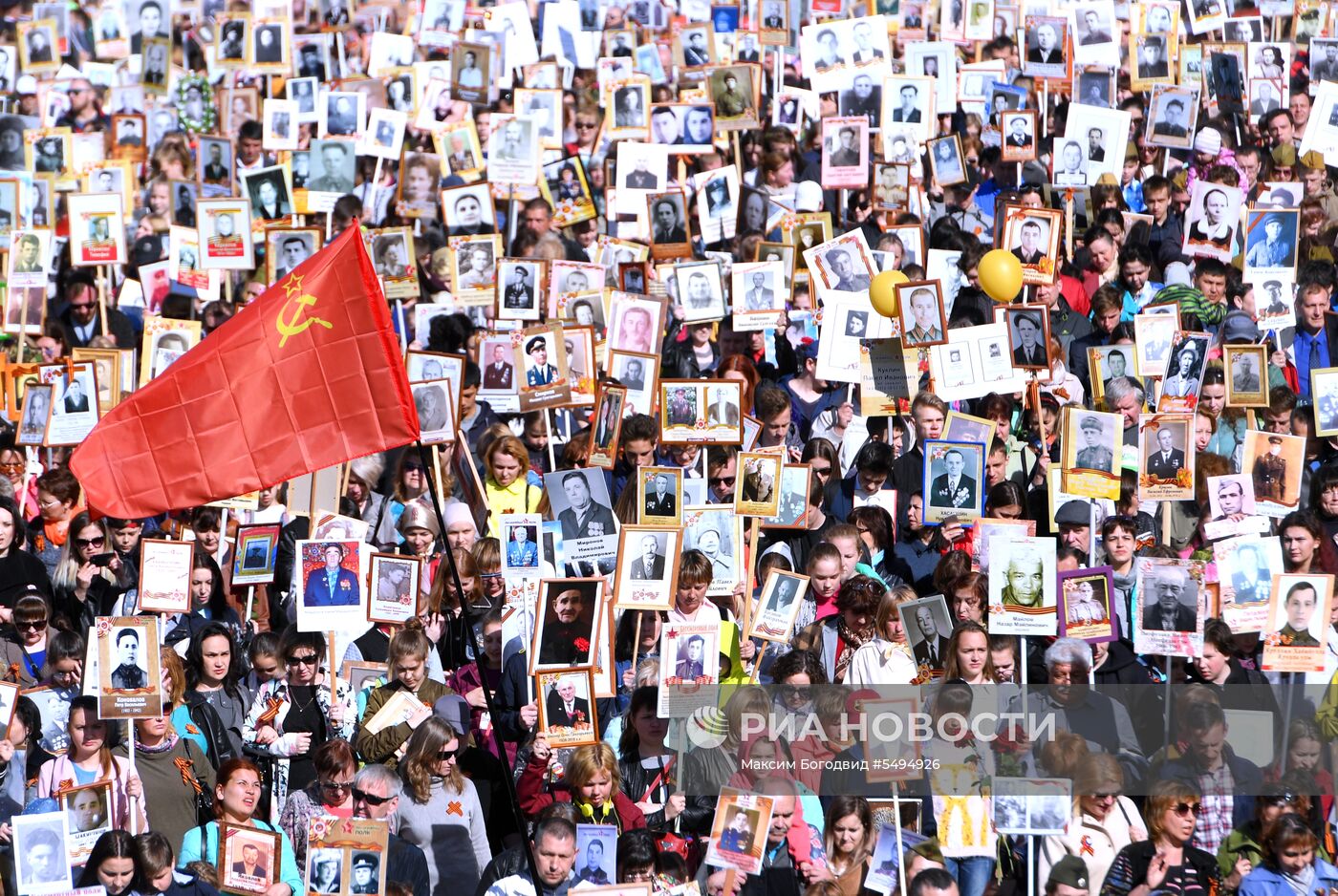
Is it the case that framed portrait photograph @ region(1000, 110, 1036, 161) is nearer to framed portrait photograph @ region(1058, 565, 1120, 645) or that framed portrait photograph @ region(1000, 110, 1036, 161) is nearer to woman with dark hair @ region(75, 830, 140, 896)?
framed portrait photograph @ region(1058, 565, 1120, 645)

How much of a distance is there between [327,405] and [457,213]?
681 cm

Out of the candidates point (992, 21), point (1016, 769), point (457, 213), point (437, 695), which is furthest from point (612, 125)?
point (1016, 769)

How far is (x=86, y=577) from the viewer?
11211mm

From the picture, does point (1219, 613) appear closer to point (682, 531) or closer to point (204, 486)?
point (682, 531)

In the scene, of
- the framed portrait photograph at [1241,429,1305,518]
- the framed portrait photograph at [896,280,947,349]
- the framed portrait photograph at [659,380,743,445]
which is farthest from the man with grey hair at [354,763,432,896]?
the framed portrait photograph at [1241,429,1305,518]

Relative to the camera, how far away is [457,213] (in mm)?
15352

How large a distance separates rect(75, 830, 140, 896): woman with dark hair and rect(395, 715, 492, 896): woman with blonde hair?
1.21 metres

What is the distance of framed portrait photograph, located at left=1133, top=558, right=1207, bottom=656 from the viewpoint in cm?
988

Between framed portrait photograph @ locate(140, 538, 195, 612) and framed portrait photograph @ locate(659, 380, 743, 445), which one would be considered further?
framed portrait photograph @ locate(659, 380, 743, 445)

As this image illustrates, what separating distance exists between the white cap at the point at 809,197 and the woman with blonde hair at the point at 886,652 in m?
5.64

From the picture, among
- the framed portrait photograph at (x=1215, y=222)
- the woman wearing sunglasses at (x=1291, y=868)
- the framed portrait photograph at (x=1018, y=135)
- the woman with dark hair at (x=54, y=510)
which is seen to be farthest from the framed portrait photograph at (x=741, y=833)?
the framed portrait photograph at (x=1018, y=135)

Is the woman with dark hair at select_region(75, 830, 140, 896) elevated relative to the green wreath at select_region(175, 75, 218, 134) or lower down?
lower down

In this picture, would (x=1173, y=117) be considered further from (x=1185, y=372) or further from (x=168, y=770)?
(x=168, y=770)

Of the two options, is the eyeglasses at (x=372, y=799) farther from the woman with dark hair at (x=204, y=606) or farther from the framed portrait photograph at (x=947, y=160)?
the framed portrait photograph at (x=947, y=160)
